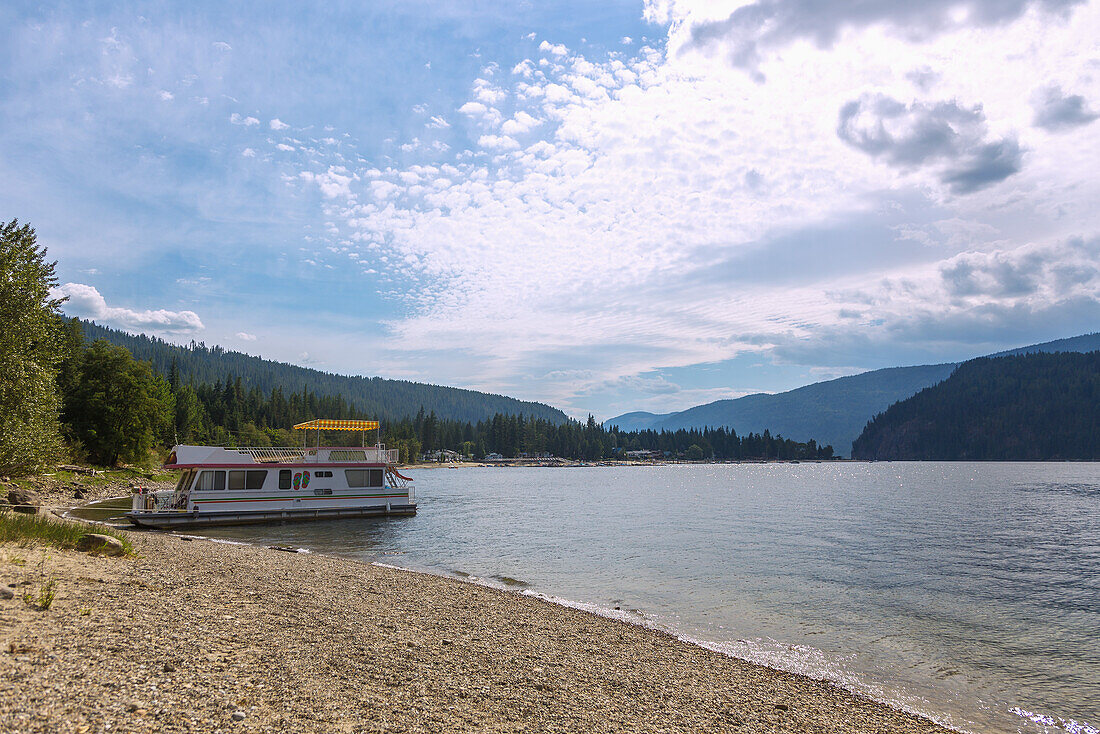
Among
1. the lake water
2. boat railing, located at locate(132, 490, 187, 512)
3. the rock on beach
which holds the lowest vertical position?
the lake water

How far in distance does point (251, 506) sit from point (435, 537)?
14477 millimetres

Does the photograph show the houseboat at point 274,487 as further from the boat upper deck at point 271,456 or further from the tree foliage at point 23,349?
the tree foliage at point 23,349

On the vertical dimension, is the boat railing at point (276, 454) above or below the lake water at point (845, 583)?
above

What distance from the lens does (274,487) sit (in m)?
43.1

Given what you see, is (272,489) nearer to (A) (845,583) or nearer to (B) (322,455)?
(B) (322,455)

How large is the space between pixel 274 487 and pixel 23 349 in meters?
18.2

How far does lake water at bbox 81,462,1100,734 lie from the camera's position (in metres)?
14.5

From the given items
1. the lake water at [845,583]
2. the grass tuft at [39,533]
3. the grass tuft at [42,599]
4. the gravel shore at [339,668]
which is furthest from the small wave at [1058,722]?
the grass tuft at [39,533]

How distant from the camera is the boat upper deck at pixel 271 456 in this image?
39344 millimetres

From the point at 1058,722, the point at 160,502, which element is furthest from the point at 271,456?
the point at 1058,722

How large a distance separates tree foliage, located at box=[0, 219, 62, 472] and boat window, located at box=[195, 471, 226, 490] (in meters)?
10.00

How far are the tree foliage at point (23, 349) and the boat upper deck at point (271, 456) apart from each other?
9.00 m

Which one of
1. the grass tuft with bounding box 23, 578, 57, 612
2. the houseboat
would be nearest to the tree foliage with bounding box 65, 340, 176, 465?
the houseboat

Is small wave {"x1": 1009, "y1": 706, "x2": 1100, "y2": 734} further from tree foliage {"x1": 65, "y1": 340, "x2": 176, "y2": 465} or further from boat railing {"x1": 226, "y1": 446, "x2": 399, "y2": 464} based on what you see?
tree foliage {"x1": 65, "y1": 340, "x2": 176, "y2": 465}
